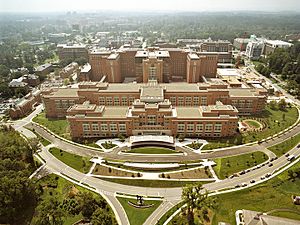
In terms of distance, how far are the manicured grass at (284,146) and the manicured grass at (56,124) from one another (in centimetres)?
7906

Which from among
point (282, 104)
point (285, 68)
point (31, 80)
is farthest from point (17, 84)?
point (285, 68)

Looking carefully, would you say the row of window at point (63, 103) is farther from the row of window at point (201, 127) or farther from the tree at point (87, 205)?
the tree at point (87, 205)

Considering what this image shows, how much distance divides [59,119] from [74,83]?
47.5m

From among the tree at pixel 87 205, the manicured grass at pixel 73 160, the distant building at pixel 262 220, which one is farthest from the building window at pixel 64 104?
the distant building at pixel 262 220

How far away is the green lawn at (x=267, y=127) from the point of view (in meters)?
87.8

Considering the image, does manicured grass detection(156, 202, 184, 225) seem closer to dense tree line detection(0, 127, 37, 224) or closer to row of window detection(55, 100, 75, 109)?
dense tree line detection(0, 127, 37, 224)

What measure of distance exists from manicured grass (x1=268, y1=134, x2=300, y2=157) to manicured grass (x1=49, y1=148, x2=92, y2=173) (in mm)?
65684

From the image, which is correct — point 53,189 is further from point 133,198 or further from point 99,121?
point 99,121

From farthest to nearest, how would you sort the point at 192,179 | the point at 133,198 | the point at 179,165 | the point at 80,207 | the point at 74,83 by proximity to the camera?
1. the point at 74,83
2. the point at 179,165
3. the point at 192,179
4. the point at 133,198
5. the point at 80,207

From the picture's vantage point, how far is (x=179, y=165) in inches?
2980

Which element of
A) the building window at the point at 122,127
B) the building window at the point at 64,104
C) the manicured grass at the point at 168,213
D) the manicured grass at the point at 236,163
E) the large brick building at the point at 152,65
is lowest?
the manicured grass at the point at 168,213

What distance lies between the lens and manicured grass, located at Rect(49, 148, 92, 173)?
76506mm

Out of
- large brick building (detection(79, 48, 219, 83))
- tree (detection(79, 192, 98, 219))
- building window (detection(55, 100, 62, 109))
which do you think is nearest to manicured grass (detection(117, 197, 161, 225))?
tree (detection(79, 192, 98, 219))

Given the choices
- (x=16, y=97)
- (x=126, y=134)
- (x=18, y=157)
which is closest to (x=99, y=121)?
(x=126, y=134)
